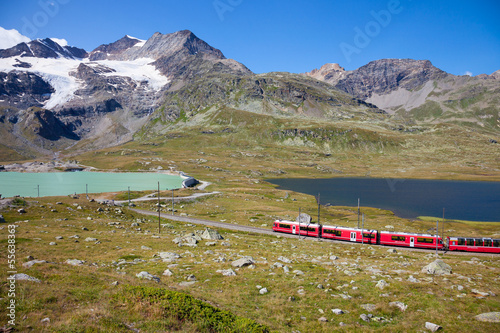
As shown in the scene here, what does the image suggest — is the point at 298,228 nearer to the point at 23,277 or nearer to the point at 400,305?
the point at 400,305

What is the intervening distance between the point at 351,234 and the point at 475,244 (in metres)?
25.2

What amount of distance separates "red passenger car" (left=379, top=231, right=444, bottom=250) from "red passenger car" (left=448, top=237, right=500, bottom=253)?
247 cm

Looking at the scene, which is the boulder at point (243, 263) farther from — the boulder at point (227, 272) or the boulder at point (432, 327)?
the boulder at point (432, 327)

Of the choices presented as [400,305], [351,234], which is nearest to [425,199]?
[351,234]

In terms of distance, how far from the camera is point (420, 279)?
28891 millimetres

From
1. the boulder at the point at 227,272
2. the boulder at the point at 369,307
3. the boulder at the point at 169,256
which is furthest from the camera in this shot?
the boulder at the point at 169,256

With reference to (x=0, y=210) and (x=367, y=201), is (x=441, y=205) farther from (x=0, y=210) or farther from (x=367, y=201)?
(x=0, y=210)

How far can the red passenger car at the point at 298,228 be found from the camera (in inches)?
2611

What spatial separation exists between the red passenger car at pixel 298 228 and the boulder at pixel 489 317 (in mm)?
46150

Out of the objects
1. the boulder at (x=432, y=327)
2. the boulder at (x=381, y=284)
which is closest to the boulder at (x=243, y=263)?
the boulder at (x=381, y=284)

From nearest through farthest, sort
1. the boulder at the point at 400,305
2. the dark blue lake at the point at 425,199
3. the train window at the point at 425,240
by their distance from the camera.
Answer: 1. the boulder at the point at 400,305
2. the train window at the point at 425,240
3. the dark blue lake at the point at 425,199

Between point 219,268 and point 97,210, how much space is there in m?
53.7

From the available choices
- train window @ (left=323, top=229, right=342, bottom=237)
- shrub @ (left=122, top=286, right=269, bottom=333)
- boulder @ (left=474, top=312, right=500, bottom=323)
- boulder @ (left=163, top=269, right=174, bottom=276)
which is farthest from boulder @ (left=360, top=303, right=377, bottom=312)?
train window @ (left=323, top=229, right=342, bottom=237)

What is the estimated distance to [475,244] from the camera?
189ft
